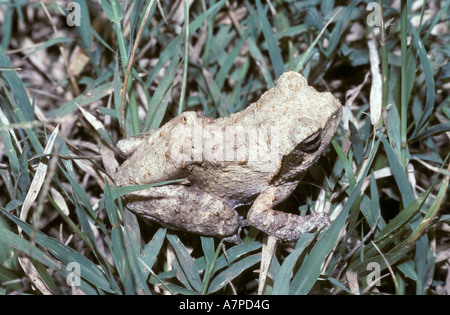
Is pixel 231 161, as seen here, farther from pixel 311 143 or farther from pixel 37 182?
pixel 37 182

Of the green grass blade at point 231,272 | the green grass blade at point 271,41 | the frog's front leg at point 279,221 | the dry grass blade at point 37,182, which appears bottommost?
the green grass blade at point 231,272

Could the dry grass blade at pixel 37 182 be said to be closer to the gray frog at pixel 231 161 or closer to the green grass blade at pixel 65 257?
the green grass blade at pixel 65 257

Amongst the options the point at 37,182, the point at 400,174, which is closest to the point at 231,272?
the point at 400,174

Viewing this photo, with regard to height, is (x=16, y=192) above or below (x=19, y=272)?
above

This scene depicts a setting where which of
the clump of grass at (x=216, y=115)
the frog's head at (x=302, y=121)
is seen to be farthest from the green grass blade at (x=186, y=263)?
the frog's head at (x=302, y=121)

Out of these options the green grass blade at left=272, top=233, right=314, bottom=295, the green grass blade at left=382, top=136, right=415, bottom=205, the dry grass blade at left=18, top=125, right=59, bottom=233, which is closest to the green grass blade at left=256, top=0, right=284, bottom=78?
the green grass blade at left=382, top=136, right=415, bottom=205
